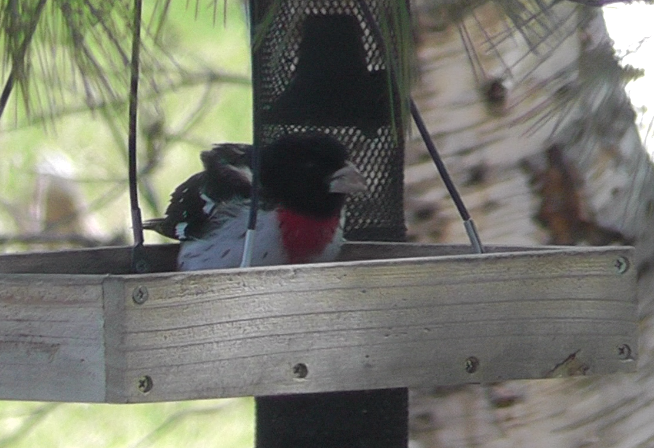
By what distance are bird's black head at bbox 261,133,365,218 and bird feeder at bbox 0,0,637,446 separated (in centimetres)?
37

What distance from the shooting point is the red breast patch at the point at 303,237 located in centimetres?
196

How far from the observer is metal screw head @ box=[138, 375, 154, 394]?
127cm

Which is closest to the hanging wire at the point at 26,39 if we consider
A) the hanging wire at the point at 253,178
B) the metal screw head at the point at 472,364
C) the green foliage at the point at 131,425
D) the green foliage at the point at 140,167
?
the hanging wire at the point at 253,178

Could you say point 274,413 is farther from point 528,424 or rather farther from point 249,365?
point 528,424

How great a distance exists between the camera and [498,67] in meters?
2.54

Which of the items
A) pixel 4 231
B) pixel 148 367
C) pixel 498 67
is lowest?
pixel 148 367

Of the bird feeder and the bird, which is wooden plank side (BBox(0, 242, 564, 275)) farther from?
the bird feeder

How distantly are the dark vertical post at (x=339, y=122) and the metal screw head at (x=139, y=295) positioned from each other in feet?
1.91

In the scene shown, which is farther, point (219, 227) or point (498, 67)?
point (498, 67)

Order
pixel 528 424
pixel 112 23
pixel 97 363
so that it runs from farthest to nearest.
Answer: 1. pixel 528 424
2. pixel 112 23
3. pixel 97 363

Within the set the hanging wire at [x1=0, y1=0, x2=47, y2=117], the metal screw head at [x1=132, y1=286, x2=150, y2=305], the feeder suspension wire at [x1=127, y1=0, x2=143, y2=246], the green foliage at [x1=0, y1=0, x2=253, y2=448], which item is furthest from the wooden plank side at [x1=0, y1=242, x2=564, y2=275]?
the green foliage at [x1=0, y1=0, x2=253, y2=448]

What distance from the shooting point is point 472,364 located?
144 cm

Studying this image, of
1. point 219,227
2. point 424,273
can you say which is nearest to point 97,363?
point 424,273

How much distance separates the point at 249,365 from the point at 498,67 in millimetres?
1404
